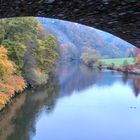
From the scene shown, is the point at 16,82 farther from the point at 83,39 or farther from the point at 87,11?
the point at 83,39

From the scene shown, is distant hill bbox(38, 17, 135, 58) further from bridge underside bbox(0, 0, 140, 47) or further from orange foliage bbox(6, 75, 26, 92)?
bridge underside bbox(0, 0, 140, 47)

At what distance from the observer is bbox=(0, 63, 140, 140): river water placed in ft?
72.3

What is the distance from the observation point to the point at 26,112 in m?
27.5

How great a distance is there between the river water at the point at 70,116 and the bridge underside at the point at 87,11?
17.1 m

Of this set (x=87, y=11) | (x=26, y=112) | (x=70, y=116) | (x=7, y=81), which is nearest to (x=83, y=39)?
(x=7, y=81)

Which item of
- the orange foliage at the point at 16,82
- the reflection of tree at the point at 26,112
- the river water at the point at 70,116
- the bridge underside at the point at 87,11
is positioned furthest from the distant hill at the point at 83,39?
the bridge underside at the point at 87,11

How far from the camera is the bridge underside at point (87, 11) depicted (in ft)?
11.2

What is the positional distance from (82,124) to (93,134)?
104 inches

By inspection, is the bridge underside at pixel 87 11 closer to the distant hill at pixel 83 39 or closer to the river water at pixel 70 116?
the river water at pixel 70 116

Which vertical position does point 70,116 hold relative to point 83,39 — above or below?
above

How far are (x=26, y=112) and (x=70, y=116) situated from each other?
3297 mm

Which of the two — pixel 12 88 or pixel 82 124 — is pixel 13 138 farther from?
pixel 12 88

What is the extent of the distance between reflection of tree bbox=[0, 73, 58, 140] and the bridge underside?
1709 cm

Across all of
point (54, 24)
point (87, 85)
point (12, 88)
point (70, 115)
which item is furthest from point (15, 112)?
point (54, 24)
